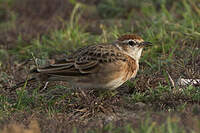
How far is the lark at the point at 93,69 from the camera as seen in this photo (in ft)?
18.4

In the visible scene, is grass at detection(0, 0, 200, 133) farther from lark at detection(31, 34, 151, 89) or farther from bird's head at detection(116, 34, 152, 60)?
bird's head at detection(116, 34, 152, 60)

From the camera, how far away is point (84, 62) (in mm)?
5758

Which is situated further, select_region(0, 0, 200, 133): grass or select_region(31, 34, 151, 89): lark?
select_region(31, 34, 151, 89): lark

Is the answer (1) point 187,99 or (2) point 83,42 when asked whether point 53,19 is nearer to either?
(2) point 83,42

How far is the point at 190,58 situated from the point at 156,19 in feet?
5.57

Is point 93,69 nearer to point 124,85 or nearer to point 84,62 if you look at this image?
point 84,62

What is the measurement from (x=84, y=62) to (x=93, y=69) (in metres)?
0.18

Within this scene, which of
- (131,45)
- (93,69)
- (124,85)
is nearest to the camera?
(93,69)

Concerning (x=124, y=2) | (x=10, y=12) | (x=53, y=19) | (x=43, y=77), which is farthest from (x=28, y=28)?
(x=43, y=77)

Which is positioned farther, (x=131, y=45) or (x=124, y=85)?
(x=124, y=85)

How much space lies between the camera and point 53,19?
33.7 feet

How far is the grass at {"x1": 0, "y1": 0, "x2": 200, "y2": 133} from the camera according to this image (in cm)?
493

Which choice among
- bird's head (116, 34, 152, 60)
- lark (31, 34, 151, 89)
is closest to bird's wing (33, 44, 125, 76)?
lark (31, 34, 151, 89)

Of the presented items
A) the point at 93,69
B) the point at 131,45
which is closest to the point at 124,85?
the point at 131,45
